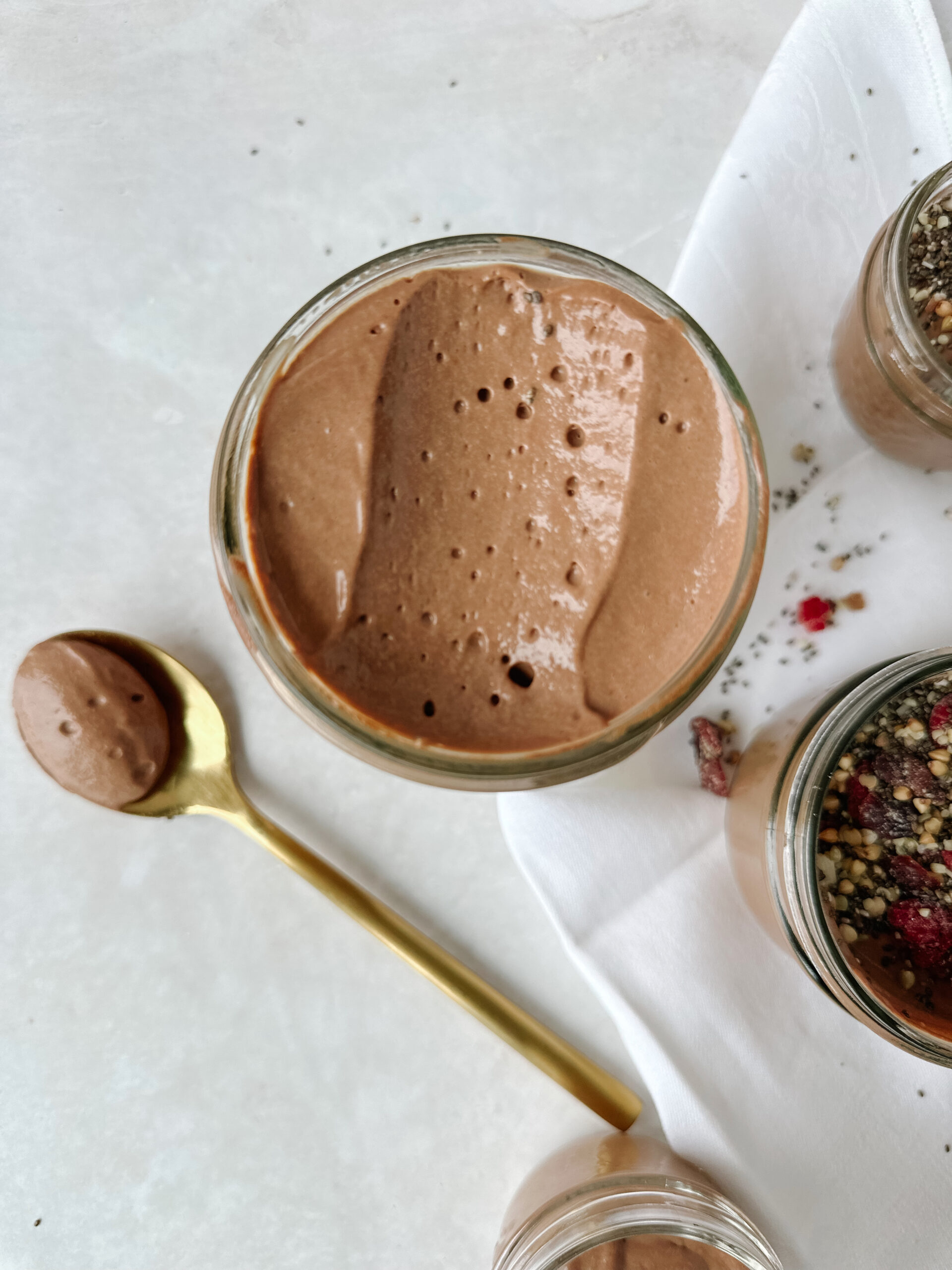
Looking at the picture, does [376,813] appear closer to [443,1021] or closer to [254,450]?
[443,1021]

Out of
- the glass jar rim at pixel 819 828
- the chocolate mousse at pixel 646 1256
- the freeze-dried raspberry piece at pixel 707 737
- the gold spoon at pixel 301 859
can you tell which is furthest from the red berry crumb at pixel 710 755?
the chocolate mousse at pixel 646 1256

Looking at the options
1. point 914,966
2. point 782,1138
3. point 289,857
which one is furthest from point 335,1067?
point 914,966

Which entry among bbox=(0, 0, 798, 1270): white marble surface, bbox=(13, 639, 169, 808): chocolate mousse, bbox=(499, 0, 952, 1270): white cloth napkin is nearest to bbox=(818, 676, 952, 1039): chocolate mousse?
bbox=(499, 0, 952, 1270): white cloth napkin

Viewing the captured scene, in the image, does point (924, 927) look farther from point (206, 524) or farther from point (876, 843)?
point (206, 524)

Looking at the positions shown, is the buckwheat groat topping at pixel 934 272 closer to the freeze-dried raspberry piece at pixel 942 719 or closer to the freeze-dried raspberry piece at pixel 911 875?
the freeze-dried raspberry piece at pixel 942 719

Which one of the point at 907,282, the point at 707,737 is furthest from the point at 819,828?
the point at 907,282
